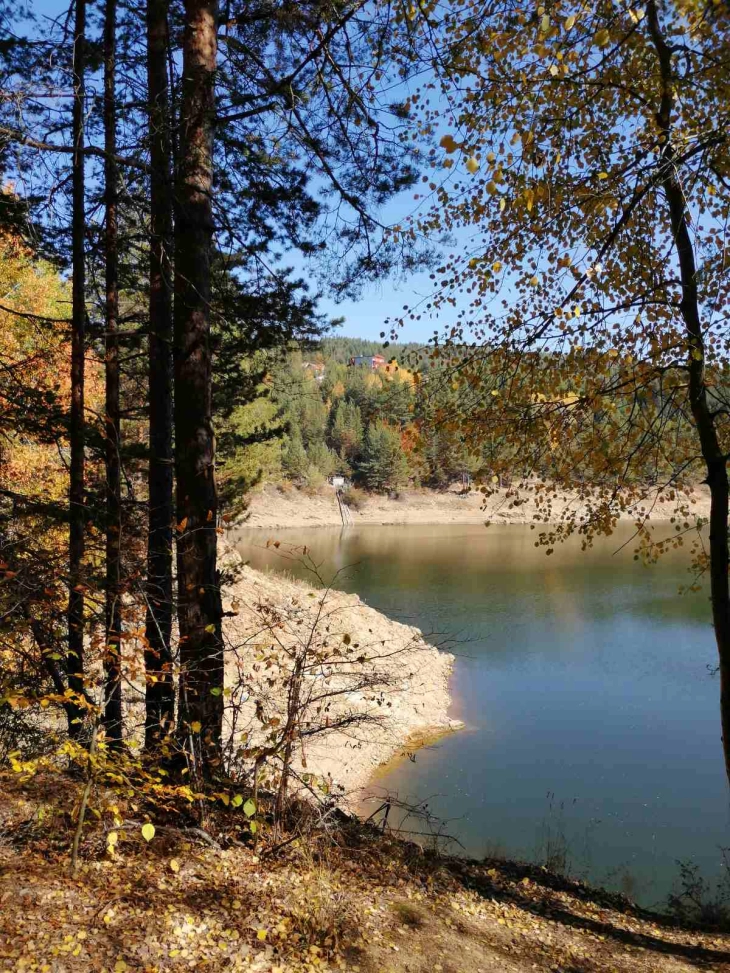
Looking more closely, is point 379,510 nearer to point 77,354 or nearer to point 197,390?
point 77,354

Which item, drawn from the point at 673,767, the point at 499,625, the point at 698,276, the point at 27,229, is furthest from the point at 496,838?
the point at 499,625

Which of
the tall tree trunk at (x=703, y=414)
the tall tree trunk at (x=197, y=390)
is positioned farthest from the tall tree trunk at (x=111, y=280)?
the tall tree trunk at (x=703, y=414)

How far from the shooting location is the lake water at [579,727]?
9180 mm

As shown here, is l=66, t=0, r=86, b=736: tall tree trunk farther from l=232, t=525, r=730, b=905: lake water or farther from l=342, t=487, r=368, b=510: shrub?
l=342, t=487, r=368, b=510: shrub

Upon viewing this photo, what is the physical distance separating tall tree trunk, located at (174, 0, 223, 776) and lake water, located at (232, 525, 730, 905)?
1017 millimetres

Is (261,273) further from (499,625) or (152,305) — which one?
(499,625)

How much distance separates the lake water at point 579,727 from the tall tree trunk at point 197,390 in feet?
3.33

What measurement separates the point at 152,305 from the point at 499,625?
16384 millimetres

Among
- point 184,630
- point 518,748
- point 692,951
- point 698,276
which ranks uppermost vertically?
point 698,276

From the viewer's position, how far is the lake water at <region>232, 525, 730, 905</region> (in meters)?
9.18

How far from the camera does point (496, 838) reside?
9133mm

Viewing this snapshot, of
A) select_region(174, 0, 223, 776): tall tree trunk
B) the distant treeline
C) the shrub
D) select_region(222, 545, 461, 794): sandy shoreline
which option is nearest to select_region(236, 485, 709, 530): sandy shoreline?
the shrub

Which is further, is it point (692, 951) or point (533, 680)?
point (533, 680)

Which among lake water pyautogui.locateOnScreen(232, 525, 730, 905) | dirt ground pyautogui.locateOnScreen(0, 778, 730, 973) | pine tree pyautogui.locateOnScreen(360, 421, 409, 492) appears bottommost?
lake water pyautogui.locateOnScreen(232, 525, 730, 905)
